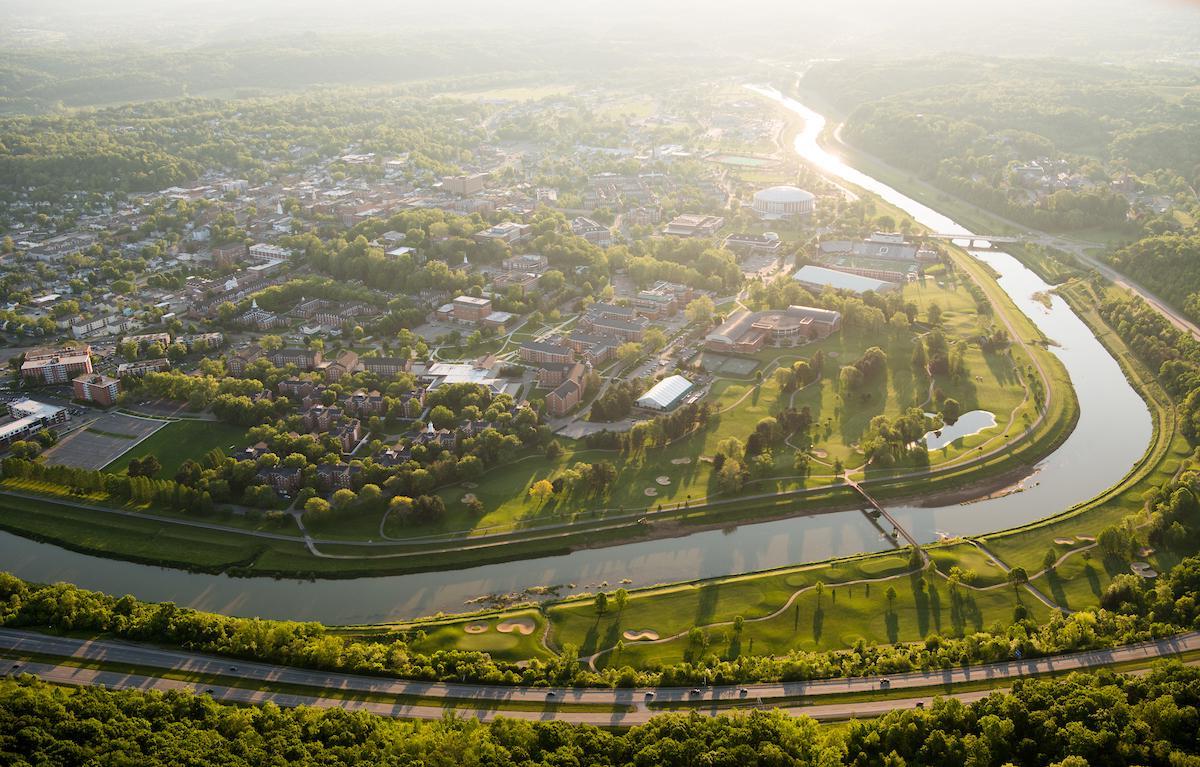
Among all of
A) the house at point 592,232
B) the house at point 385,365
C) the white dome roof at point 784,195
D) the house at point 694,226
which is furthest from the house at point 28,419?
the white dome roof at point 784,195

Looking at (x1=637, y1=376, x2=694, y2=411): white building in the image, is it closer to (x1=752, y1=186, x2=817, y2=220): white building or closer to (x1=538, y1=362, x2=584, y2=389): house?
(x1=538, y1=362, x2=584, y2=389): house

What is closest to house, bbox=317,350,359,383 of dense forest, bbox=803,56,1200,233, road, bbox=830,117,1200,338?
road, bbox=830,117,1200,338

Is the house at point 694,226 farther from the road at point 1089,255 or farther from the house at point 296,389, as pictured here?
the house at point 296,389

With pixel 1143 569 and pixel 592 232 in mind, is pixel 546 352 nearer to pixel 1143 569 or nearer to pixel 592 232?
pixel 592 232

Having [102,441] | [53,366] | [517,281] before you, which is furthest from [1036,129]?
[102,441]

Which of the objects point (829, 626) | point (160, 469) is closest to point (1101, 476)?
point (829, 626)

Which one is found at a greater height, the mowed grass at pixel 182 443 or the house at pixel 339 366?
the house at pixel 339 366
